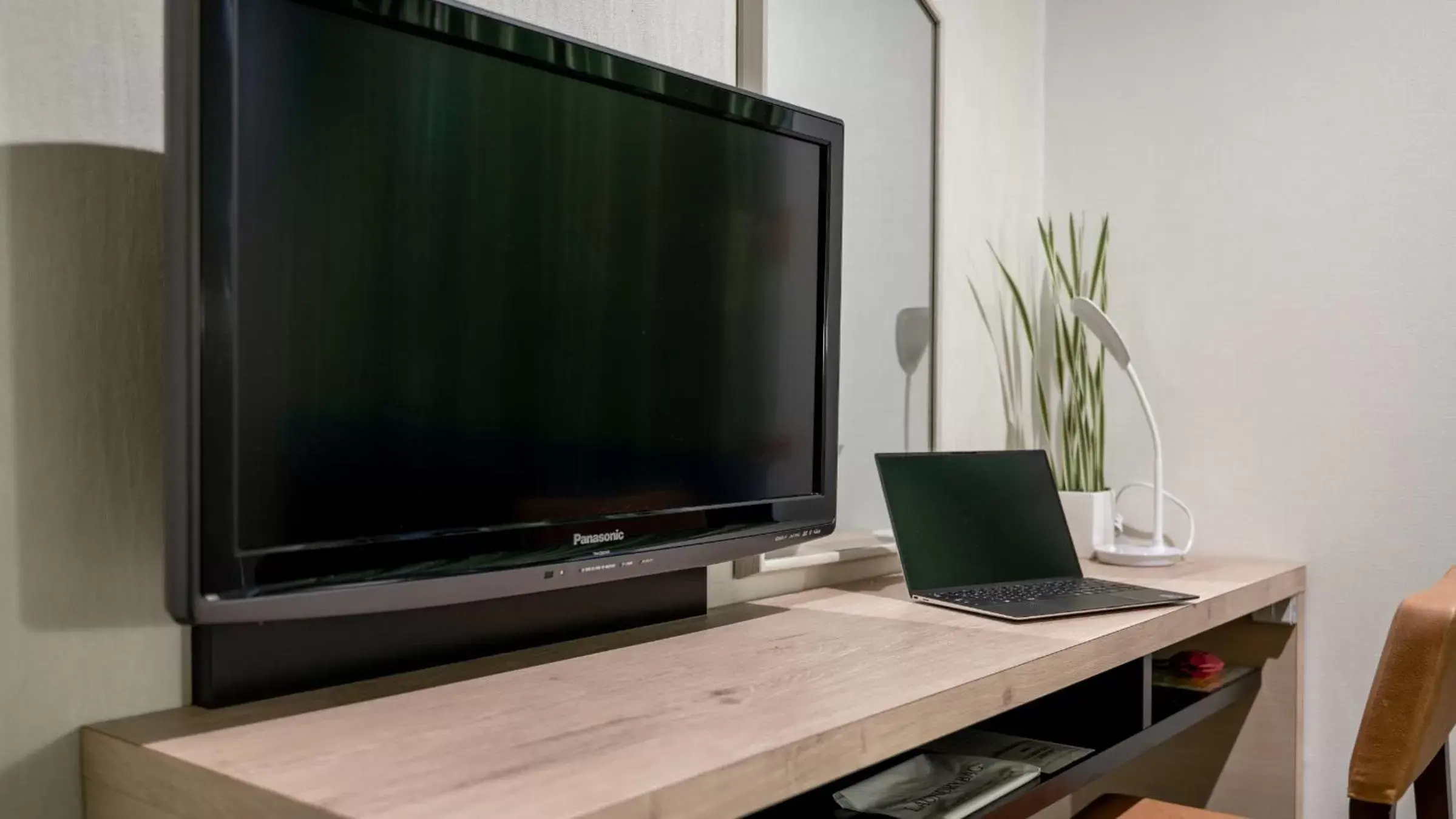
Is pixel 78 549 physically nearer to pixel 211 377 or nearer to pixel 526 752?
pixel 211 377

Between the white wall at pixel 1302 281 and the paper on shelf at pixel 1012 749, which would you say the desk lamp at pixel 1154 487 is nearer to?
the white wall at pixel 1302 281

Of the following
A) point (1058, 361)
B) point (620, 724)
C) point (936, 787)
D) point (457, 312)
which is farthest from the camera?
point (1058, 361)

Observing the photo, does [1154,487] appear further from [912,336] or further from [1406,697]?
[1406,697]

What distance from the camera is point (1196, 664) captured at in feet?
6.41

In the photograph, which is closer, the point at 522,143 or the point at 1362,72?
the point at 522,143

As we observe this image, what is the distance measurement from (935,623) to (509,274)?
0.70 metres

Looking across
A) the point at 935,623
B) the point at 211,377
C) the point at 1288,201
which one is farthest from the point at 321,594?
the point at 1288,201

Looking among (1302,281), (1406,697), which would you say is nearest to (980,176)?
(1302,281)

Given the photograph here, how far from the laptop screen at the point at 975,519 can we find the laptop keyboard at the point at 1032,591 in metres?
0.02

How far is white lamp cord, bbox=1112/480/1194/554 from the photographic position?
2.21 meters

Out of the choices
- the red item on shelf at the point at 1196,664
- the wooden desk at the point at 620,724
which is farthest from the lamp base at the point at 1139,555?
the wooden desk at the point at 620,724

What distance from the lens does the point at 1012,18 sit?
7.89ft

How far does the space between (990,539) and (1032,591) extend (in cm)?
12

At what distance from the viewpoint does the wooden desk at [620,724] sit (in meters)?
0.75
